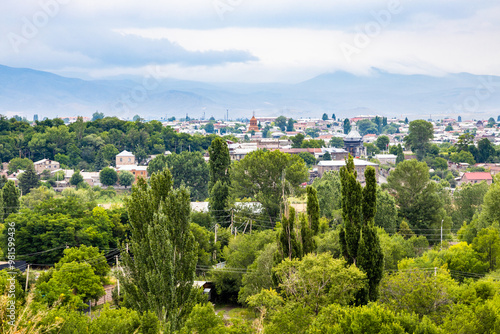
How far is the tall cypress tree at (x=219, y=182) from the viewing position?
36.2m

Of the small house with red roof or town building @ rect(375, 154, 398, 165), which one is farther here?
town building @ rect(375, 154, 398, 165)

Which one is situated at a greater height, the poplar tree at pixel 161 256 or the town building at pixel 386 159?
the poplar tree at pixel 161 256

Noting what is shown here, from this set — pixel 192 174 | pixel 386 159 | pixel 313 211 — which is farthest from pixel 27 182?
pixel 386 159

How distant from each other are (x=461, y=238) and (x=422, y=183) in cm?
655

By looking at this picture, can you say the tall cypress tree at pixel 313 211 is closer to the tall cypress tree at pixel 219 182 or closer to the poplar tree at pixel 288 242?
the poplar tree at pixel 288 242

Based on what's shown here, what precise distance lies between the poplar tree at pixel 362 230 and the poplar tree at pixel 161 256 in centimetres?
565

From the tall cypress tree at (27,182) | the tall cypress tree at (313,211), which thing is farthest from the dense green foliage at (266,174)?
the tall cypress tree at (27,182)

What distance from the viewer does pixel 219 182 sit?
119 feet

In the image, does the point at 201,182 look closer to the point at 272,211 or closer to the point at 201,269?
the point at 272,211

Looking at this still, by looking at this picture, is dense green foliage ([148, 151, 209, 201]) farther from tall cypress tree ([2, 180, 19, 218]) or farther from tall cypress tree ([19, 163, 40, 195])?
tall cypress tree ([2, 180, 19, 218])

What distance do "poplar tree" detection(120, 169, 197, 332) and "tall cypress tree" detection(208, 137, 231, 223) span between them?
18797mm

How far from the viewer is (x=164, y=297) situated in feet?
53.3

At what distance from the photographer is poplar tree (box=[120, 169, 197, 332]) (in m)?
16.3

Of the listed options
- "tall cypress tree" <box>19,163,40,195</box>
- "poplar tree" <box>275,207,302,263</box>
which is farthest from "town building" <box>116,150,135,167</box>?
"poplar tree" <box>275,207,302,263</box>
